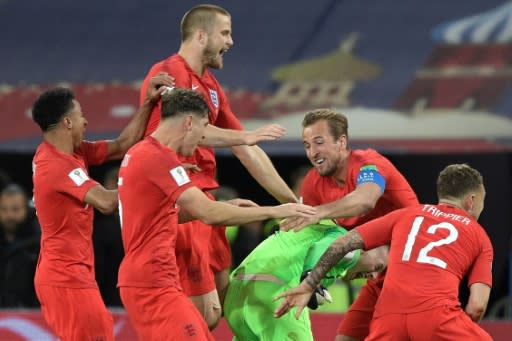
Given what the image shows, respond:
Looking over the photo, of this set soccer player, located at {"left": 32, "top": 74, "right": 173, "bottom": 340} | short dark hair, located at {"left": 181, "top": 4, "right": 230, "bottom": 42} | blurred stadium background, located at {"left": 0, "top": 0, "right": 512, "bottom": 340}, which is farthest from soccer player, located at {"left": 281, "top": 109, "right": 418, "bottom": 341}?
blurred stadium background, located at {"left": 0, "top": 0, "right": 512, "bottom": 340}

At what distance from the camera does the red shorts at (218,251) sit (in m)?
7.23

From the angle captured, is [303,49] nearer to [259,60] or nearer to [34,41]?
[259,60]

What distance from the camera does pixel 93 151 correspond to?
7.12m

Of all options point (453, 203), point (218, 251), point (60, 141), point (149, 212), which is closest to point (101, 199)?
point (60, 141)

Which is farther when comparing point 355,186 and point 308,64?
point 308,64

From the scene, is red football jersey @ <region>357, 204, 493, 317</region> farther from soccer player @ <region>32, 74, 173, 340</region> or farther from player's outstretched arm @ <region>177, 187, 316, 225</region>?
soccer player @ <region>32, 74, 173, 340</region>

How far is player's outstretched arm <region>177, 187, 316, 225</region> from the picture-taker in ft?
19.8

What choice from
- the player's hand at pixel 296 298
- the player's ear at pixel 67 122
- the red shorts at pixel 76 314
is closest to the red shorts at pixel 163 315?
the player's hand at pixel 296 298

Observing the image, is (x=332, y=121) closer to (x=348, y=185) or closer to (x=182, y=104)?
(x=348, y=185)

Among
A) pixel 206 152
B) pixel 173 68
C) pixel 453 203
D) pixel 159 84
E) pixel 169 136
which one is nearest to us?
pixel 169 136

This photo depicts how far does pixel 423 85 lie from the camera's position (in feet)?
34.3

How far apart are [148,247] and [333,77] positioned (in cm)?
476

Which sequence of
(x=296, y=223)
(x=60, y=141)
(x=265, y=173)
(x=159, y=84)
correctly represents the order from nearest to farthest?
(x=296, y=223) < (x=60, y=141) < (x=159, y=84) < (x=265, y=173)

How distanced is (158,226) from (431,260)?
→ 141 cm
